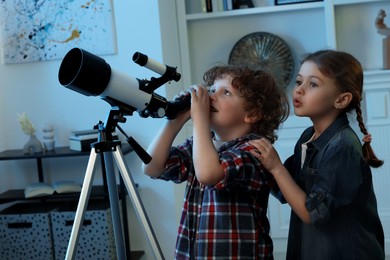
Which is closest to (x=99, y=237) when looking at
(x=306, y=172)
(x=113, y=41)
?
(x=113, y=41)

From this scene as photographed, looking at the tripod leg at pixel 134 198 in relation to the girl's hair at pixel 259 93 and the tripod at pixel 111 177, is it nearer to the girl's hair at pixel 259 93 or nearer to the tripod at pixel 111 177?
the tripod at pixel 111 177

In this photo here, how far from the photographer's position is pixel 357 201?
1.57m

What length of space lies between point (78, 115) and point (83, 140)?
27cm

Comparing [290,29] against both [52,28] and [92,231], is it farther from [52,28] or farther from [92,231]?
[92,231]

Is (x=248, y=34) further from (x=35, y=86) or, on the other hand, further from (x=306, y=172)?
(x=306, y=172)

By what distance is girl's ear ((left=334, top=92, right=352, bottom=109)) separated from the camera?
1612 millimetres

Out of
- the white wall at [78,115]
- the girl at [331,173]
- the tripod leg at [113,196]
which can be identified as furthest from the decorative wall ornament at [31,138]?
the girl at [331,173]

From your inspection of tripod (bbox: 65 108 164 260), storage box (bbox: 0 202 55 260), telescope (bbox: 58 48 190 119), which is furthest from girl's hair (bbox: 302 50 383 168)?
storage box (bbox: 0 202 55 260)

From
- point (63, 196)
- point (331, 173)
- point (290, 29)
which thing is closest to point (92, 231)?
point (63, 196)

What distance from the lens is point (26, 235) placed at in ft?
10.3

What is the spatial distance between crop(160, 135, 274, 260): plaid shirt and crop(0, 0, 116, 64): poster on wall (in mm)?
1782

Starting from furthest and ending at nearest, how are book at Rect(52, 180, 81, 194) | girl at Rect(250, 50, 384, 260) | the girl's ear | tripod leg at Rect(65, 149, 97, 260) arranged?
book at Rect(52, 180, 81, 194) → tripod leg at Rect(65, 149, 97, 260) → the girl's ear → girl at Rect(250, 50, 384, 260)

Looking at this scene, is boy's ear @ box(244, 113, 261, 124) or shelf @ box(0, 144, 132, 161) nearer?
boy's ear @ box(244, 113, 261, 124)

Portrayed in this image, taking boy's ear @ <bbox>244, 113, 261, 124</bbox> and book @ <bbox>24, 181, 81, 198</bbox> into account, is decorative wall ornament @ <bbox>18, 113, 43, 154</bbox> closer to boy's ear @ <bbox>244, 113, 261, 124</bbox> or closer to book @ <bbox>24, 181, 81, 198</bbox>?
book @ <bbox>24, 181, 81, 198</bbox>
